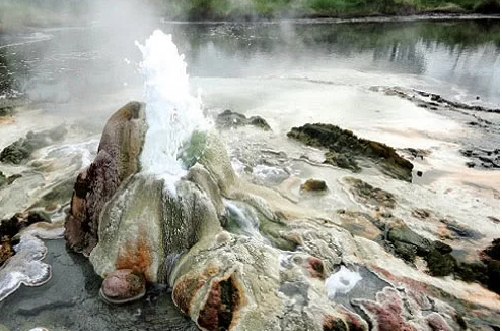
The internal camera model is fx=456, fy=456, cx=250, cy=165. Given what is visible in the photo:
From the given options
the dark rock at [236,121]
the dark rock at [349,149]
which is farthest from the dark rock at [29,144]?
the dark rock at [349,149]

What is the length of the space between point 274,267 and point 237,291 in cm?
73

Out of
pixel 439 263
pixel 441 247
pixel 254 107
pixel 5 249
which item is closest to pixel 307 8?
pixel 254 107

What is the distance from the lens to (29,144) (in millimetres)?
11422

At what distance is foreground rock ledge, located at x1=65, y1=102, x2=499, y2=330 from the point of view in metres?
5.75

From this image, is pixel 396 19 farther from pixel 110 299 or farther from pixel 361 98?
pixel 110 299

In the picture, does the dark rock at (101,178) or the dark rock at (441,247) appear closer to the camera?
the dark rock at (101,178)

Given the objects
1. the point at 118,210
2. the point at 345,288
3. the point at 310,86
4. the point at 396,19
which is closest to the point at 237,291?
the point at 345,288

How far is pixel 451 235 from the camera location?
25.9 ft

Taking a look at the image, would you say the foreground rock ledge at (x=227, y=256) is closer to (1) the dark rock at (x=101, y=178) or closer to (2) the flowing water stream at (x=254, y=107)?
(1) the dark rock at (x=101, y=178)

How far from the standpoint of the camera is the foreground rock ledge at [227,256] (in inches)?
227

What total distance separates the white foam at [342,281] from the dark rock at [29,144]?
8.00 m

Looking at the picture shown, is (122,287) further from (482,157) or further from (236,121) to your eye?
(482,157)

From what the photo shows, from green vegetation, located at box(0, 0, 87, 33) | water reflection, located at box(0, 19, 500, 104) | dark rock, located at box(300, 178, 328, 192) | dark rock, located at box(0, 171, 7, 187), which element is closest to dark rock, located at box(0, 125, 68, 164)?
dark rock, located at box(0, 171, 7, 187)

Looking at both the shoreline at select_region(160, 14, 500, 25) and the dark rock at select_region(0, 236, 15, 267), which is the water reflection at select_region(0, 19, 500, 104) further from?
the dark rock at select_region(0, 236, 15, 267)
